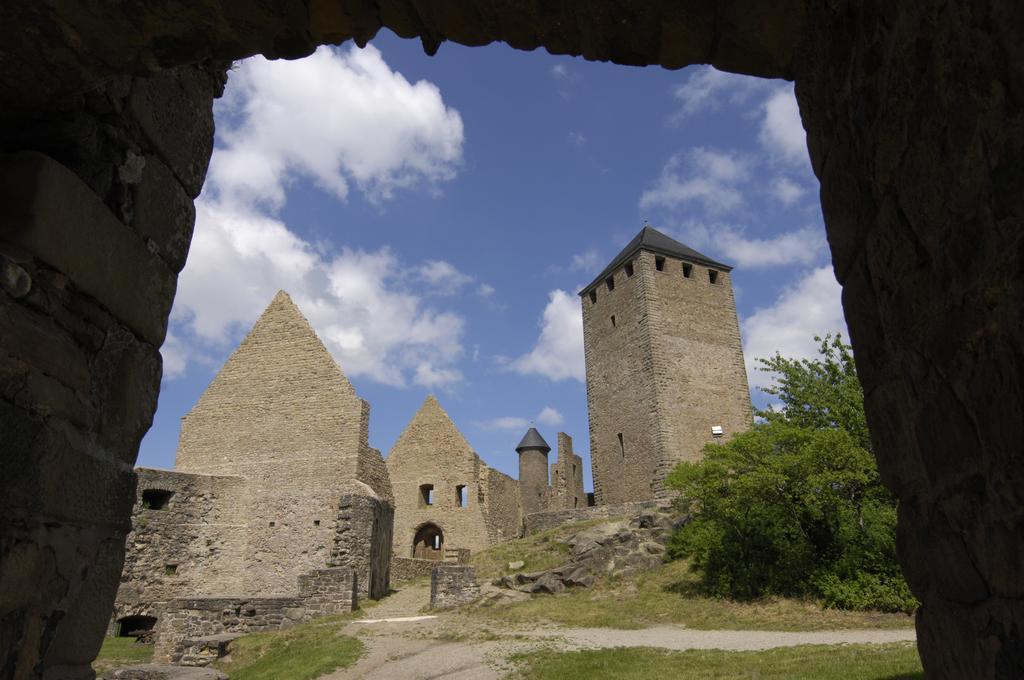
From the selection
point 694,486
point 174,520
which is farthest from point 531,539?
point 174,520

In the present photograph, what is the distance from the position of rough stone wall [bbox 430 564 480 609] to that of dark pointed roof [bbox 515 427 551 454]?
90.9 ft

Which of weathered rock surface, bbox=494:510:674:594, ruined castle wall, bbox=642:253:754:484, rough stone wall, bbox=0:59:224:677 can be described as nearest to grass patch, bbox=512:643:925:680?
rough stone wall, bbox=0:59:224:677

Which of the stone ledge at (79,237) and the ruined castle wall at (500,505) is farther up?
the ruined castle wall at (500,505)

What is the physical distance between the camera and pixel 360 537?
16312 millimetres

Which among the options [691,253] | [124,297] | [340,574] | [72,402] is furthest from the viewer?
[691,253]

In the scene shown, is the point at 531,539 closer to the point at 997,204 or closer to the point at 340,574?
the point at 340,574

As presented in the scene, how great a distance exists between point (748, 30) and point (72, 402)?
2.99 metres

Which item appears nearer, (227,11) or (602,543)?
(227,11)

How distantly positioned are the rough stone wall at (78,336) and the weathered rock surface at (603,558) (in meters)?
15.5

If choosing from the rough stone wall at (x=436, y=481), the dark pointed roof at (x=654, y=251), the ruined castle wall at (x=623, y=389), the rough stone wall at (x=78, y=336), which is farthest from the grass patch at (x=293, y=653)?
the dark pointed roof at (x=654, y=251)

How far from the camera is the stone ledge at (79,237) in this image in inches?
105

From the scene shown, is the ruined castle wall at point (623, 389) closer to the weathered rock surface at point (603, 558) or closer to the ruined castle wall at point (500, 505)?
the ruined castle wall at point (500, 505)

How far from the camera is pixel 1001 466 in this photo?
1442 millimetres

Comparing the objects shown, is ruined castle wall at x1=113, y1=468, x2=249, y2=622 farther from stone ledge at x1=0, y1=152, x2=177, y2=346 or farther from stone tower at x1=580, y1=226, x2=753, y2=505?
stone tower at x1=580, y1=226, x2=753, y2=505
